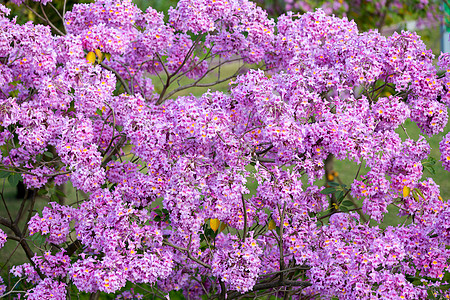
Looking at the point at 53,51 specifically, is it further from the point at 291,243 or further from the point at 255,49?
the point at 291,243

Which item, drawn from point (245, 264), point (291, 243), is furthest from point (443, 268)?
point (245, 264)

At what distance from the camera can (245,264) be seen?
345cm

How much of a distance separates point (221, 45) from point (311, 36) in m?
0.74

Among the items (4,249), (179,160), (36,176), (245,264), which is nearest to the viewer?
(179,160)

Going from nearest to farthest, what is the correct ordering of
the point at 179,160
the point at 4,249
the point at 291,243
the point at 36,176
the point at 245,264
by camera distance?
1. the point at 179,160
2. the point at 245,264
3. the point at 291,243
4. the point at 36,176
5. the point at 4,249

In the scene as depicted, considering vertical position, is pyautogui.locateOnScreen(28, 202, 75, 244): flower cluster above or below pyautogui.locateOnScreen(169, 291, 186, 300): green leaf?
below

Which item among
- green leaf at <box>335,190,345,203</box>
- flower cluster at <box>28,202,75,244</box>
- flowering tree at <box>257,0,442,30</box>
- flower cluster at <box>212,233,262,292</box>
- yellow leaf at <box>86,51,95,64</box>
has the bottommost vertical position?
flower cluster at <box>212,233,262,292</box>

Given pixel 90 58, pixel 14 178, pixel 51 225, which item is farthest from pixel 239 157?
pixel 14 178

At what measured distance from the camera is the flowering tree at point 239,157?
10.8 ft

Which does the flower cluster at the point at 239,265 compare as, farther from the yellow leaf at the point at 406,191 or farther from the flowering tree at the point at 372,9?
the flowering tree at the point at 372,9

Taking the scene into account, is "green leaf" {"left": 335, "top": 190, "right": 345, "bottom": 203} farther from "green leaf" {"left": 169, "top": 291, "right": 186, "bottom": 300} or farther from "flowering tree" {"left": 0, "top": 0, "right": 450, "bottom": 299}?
"green leaf" {"left": 169, "top": 291, "right": 186, "bottom": 300}

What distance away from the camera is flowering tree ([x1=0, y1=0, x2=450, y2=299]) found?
129 inches

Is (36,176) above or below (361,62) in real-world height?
below

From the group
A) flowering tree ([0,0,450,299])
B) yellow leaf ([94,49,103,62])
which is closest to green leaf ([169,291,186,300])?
flowering tree ([0,0,450,299])
